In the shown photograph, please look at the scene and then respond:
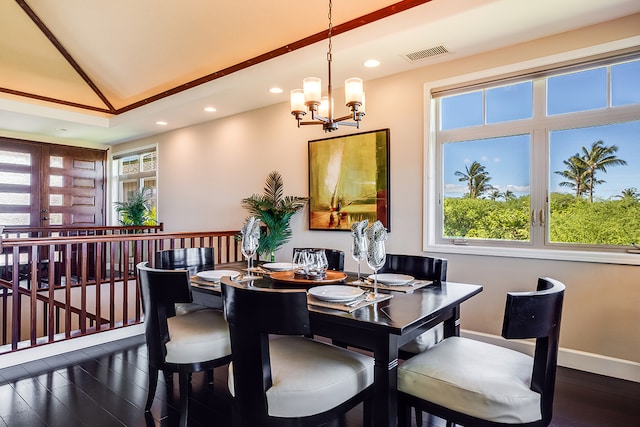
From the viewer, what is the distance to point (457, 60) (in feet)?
11.1

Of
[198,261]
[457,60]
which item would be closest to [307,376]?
[198,261]

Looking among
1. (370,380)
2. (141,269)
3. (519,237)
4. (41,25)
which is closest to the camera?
(370,380)

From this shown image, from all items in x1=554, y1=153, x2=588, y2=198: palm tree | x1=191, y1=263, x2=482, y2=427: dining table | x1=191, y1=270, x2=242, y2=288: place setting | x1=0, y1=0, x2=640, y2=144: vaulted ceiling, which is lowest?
x1=191, y1=263, x2=482, y2=427: dining table

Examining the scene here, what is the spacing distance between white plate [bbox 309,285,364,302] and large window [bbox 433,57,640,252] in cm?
205

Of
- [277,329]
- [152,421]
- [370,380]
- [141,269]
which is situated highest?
[141,269]

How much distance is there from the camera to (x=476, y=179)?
344cm

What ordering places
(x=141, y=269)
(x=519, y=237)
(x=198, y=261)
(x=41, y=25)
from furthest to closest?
→ (x=41, y=25) < (x=519, y=237) < (x=198, y=261) < (x=141, y=269)

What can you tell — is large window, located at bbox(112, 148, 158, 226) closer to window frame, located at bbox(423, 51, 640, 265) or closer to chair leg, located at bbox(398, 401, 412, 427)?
window frame, located at bbox(423, 51, 640, 265)

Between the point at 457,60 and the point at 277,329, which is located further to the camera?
the point at 457,60

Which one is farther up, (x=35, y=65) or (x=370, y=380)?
(x=35, y=65)

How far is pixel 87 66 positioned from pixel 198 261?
4166 millimetres

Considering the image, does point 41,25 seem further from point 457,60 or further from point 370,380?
point 370,380

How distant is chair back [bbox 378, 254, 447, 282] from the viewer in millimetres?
2258

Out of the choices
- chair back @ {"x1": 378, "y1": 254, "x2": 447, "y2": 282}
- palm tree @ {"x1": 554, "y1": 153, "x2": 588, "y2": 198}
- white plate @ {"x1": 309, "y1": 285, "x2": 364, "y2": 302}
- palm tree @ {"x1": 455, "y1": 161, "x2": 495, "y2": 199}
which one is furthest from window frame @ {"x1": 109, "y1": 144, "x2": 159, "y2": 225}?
palm tree @ {"x1": 554, "y1": 153, "x2": 588, "y2": 198}
